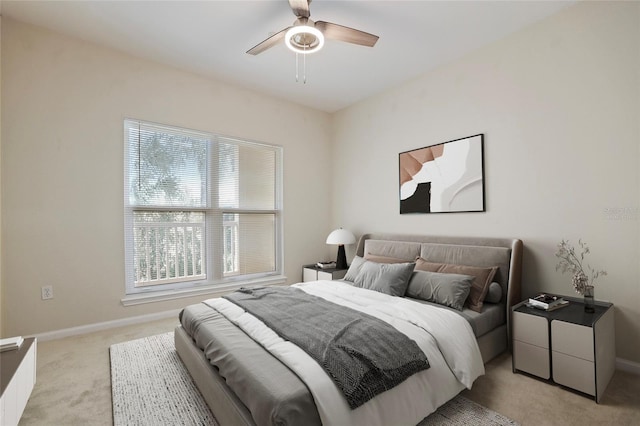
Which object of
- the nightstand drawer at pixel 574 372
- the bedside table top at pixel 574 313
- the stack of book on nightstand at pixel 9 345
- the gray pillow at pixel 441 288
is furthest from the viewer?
the gray pillow at pixel 441 288

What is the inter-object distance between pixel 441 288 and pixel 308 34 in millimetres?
2323

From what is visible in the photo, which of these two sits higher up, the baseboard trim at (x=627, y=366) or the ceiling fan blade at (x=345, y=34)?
the ceiling fan blade at (x=345, y=34)

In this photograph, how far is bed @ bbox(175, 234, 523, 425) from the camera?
4.44 feet

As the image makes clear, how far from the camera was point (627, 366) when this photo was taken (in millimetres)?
2279

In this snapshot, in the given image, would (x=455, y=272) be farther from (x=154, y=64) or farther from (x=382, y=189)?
(x=154, y=64)

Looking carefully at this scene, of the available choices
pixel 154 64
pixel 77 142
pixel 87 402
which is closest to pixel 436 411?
pixel 87 402

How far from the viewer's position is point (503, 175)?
2959 millimetres

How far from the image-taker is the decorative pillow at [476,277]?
252 cm

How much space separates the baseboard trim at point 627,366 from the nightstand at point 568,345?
107 millimetres

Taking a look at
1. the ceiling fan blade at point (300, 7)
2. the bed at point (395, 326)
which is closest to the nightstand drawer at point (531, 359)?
the bed at point (395, 326)

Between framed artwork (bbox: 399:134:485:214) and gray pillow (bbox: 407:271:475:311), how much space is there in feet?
3.06

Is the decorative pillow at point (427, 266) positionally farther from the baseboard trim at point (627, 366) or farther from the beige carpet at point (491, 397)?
the baseboard trim at point (627, 366)

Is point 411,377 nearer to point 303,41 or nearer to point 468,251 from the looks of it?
point 468,251

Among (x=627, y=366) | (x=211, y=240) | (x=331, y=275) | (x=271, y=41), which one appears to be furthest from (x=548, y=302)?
(x=211, y=240)
